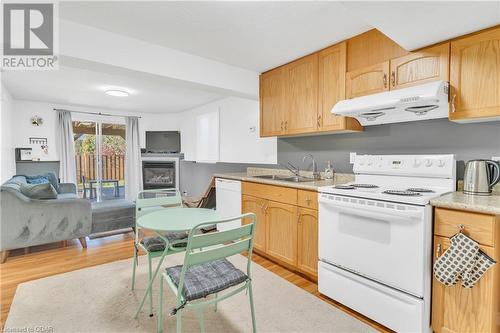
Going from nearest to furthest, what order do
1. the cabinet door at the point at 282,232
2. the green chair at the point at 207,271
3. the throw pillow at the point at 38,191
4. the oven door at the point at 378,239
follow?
1. the green chair at the point at 207,271
2. the oven door at the point at 378,239
3. the cabinet door at the point at 282,232
4. the throw pillow at the point at 38,191

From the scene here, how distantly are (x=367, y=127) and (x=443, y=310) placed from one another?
1.65 metres

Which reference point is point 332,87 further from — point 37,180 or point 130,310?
point 37,180

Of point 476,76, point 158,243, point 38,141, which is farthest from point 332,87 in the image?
point 38,141

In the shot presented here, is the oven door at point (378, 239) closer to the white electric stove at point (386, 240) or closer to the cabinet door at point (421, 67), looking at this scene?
the white electric stove at point (386, 240)

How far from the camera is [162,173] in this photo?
659cm

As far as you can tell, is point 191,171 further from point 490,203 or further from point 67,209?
point 490,203

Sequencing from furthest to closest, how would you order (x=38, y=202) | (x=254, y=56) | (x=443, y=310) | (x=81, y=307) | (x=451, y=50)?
(x=38, y=202), (x=254, y=56), (x=81, y=307), (x=451, y=50), (x=443, y=310)

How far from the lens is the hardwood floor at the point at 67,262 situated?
227cm

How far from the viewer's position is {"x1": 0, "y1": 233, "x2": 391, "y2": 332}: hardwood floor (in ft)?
7.45

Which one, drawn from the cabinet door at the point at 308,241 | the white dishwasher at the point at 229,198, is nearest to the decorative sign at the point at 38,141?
the white dishwasher at the point at 229,198

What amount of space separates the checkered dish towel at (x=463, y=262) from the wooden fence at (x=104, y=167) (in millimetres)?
6576

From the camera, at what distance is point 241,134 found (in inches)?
172

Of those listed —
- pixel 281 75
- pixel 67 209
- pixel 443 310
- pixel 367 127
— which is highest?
pixel 281 75

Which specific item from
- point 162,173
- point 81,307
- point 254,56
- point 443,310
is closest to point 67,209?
point 81,307
